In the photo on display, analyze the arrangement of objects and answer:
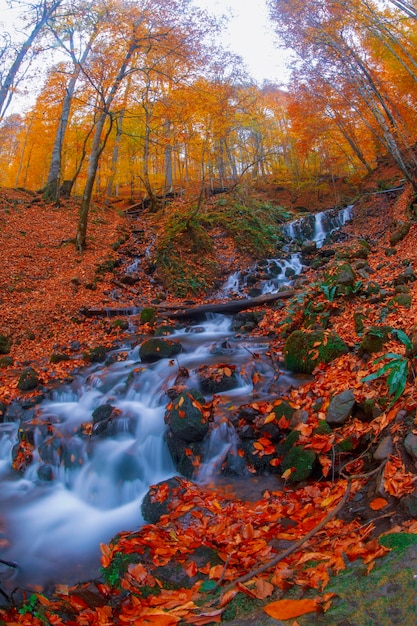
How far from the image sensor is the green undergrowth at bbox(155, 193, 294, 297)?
13617 mm

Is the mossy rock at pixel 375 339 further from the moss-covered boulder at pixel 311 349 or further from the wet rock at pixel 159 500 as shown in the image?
the wet rock at pixel 159 500

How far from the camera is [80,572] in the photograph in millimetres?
3881

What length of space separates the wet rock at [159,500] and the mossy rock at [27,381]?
14.0 ft

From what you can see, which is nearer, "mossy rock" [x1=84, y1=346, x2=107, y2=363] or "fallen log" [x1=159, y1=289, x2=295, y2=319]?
"mossy rock" [x1=84, y1=346, x2=107, y2=363]

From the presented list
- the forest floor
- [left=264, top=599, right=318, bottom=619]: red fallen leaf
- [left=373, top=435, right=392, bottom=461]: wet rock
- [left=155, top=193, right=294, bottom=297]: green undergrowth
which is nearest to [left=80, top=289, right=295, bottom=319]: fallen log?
the forest floor

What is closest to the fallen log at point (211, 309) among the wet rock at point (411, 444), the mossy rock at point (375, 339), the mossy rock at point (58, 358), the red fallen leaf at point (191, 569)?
the mossy rock at point (58, 358)

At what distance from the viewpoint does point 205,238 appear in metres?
15.5

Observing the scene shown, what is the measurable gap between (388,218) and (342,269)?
27.3 ft

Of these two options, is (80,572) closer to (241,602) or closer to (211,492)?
(211,492)

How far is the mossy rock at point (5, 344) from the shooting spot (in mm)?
9211

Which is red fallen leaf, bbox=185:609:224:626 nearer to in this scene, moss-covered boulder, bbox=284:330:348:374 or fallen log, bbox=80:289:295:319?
moss-covered boulder, bbox=284:330:348:374

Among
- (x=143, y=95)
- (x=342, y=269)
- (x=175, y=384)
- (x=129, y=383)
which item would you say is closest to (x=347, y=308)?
(x=342, y=269)

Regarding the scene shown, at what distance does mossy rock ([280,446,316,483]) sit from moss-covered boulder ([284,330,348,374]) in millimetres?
2368

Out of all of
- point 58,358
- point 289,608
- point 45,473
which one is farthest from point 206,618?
point 58,358
